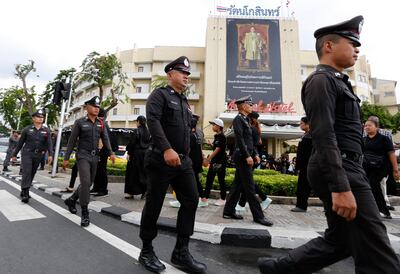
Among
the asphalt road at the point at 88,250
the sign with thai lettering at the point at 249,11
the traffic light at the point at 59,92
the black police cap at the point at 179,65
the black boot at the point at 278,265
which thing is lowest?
the asphalt road at the point at 88,250

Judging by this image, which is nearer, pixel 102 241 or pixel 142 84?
pixel 102 241

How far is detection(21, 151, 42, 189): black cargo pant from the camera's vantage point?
19.6 feet

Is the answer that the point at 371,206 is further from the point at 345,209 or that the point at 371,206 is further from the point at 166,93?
the point at 166,93

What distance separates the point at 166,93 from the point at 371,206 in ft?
6.79

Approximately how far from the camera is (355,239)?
176 centimetres

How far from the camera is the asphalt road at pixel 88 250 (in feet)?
8.95

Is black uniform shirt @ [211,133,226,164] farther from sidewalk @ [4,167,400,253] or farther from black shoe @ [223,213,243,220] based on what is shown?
black shoe @ [223,213,243,220]

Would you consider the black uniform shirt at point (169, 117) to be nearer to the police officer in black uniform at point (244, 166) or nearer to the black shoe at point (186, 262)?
the black shoe at point (186, 262)

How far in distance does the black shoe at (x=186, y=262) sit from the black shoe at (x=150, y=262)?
0.59 feet

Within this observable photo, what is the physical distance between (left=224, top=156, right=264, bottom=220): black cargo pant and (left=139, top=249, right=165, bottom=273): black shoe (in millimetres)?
2128

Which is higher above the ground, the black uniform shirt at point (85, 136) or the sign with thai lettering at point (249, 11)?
the sign with thai lettering at point (249, 11)

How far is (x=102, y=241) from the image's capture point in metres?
3.48

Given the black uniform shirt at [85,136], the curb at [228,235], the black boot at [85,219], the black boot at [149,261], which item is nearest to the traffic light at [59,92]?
the black uniform shirt at [85,136]

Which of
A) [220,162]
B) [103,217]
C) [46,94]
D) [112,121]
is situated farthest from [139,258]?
[112,121]
